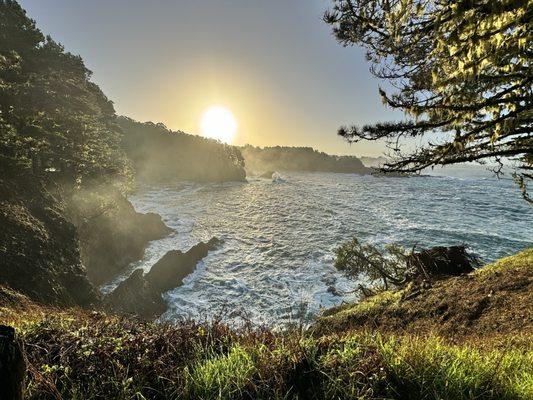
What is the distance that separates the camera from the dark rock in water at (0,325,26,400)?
207 centimetres

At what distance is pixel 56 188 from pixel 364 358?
16.3 m

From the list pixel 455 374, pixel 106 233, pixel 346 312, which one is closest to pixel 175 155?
pixel 106 233

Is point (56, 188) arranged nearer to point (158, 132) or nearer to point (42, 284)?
point (42, 284)

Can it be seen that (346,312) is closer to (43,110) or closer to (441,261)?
(441,261)

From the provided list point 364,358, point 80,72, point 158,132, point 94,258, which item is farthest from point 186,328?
point 158,132

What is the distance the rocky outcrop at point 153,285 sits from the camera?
14820 mm

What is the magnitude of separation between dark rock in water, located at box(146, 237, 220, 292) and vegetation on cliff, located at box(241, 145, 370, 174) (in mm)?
93926

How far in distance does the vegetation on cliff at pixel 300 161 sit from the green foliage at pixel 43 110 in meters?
90.3

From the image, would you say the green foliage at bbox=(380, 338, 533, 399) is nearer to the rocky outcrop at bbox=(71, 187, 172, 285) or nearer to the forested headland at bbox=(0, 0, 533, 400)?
the forested headland at bbox=(0, 0, 533, 400)

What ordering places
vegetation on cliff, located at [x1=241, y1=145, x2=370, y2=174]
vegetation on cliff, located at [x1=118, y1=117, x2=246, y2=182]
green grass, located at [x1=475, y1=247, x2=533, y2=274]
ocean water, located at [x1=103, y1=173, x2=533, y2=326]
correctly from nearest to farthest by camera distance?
1. green grass, located at [x1=475, y1=247, x2=533, y2=274]
2. ocean water, located at [x1=103, y1=173, x2=533, y2=326]
3. vegetation on cliff, located at [x1=118, y1=117, x2=246, y2=182]
4. vegetation on cliff, located at [x1=241, y1=145, x2=370, y2=174]

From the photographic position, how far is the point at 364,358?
343cm

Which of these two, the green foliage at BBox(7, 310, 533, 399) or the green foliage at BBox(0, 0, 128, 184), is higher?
the green foliage at BBox(0, 0, 128, 184)

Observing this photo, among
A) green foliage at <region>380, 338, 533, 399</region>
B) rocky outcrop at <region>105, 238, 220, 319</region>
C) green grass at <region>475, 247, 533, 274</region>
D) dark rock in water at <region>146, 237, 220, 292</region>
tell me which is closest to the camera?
green foliage at <region>380, 338, 533, 399</region>

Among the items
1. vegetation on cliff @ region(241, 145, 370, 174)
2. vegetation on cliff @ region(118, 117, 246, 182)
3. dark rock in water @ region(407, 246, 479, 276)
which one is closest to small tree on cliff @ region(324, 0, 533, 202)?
dark rock in water @ region(407, 246, 479, 276)
